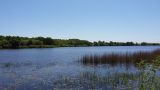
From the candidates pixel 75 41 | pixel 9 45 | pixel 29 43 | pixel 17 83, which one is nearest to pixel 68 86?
pixel 17 83

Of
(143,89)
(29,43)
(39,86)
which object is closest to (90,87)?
(39,86)

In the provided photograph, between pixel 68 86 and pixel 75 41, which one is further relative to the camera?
pixel 75 41

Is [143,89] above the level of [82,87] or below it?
above

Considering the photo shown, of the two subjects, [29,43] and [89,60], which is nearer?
[89,60]

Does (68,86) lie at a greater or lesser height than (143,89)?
lesser

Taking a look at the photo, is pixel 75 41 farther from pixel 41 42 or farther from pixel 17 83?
pixel 17 83

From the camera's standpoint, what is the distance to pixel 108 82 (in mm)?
15711

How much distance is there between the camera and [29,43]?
103 m

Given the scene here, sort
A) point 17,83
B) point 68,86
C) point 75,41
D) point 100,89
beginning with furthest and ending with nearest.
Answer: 1. point 75,41
2. point 17,83
3. point 68,86
4. point 100,89

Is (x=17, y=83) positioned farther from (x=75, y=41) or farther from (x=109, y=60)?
(x=75, y=41)

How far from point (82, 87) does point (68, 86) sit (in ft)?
2.77

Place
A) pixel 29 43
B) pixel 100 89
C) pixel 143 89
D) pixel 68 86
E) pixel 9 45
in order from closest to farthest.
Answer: pixel 143 89, pixel 100 89, pixel 68 86, pixel 9 45, pixel 29 43

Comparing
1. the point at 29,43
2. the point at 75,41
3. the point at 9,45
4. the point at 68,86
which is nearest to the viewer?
the point at 68,86

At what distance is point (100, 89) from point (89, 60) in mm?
15037
